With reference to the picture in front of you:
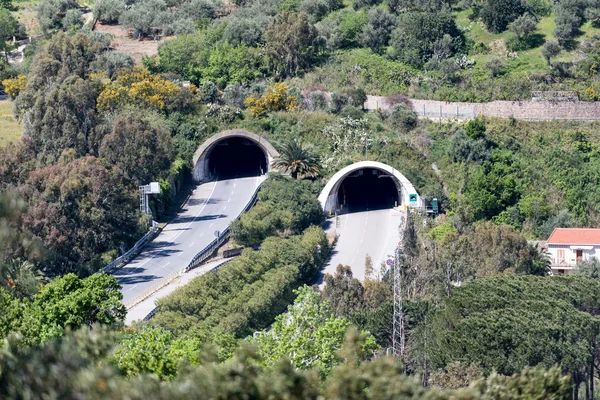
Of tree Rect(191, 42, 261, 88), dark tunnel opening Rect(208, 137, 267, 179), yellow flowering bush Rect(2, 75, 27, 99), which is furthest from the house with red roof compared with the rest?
yellow flowering bush Rect(2, 75, 27, 99)

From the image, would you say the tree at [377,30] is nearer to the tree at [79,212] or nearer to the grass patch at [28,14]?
the grass patch at [28,14]

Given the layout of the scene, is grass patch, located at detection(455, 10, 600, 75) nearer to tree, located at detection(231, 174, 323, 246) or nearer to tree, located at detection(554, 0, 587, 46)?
tree, located at detection(554, 0, 587, 46)

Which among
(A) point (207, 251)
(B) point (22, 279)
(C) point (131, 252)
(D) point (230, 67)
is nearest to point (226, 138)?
(D) point (230, 67)

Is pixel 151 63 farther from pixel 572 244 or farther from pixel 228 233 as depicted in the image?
pixel 572 244

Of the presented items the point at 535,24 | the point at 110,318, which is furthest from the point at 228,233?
the point at 535,24

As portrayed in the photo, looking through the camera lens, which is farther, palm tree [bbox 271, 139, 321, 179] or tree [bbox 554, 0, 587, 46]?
tree [bbox 554, 0, 587, 46]

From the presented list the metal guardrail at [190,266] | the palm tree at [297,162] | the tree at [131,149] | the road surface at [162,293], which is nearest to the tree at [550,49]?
the palm tree at [297,162]
